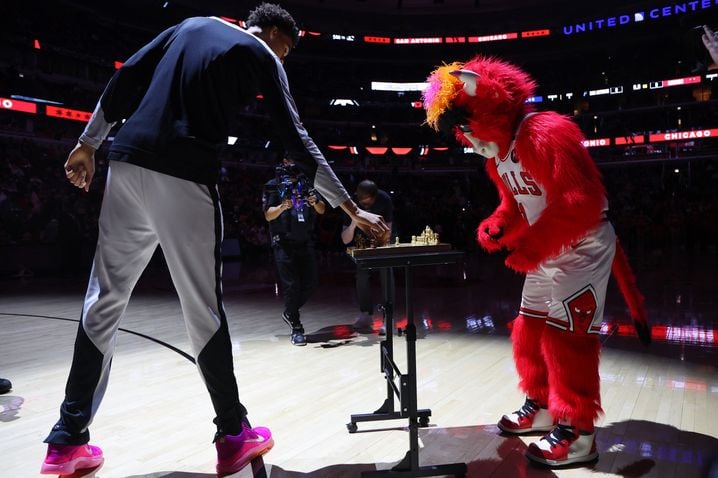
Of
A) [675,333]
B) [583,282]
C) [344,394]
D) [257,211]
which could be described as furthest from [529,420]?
[257,211]

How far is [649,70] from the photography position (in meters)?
28.8

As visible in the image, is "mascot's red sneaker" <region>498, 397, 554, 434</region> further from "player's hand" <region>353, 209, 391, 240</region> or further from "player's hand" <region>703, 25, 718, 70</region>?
"player's hand" <region>703, 25, 718, 70</region>

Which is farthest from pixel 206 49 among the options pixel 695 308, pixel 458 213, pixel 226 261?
pixel 458 213

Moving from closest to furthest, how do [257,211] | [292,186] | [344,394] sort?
[344,394]
[292,186]
[257,211]

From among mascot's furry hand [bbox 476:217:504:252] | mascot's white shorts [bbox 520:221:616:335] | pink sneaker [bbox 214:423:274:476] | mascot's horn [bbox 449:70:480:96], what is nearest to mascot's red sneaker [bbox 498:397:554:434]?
mascot's white shorts [bbox 520:221:616:335]

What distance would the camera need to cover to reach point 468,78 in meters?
2.32

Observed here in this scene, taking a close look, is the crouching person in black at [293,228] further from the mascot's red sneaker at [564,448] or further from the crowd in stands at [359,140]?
the crowd in stands at [359,140]

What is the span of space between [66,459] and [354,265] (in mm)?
10348

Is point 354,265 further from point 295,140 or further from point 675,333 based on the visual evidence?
point 295,140

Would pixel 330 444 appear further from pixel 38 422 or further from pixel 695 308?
pixel 695 308

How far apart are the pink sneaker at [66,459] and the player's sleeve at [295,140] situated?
4.40ft

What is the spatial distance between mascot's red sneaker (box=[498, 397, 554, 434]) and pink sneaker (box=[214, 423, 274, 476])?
1190mm

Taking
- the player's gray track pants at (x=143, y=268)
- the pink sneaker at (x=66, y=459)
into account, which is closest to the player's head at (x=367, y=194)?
the player's gray track pants at (x=143, y=268)

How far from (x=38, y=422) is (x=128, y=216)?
4.83 ft
